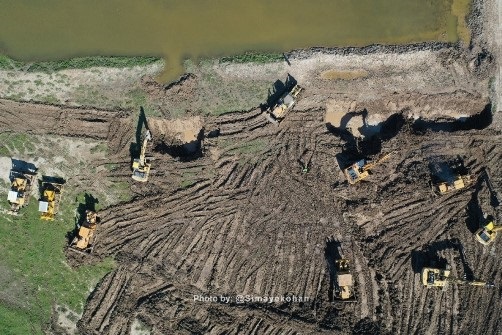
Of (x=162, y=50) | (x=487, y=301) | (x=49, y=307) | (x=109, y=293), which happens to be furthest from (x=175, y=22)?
(x=487, y=301)

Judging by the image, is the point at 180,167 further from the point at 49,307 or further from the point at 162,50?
the point at 49,307

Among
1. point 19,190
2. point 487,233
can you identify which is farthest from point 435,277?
point 19,190

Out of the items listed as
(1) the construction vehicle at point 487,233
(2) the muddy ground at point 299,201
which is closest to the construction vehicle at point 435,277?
(2) the muddy ground at point 299,201

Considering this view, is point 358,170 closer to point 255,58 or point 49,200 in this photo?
point 255,58

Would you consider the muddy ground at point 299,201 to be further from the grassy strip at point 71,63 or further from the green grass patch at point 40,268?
the grassy strip at point 71,63

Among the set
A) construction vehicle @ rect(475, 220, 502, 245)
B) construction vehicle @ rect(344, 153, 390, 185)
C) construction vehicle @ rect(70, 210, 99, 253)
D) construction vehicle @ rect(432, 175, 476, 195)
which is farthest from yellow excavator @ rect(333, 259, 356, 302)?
construction vehicle @ rect(70, 210, 99, 253)
